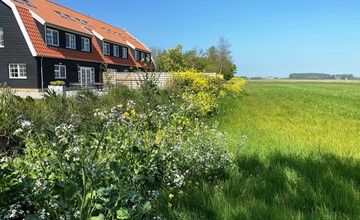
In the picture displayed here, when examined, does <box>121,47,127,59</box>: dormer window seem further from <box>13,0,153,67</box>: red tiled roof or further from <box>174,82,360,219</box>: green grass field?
<box>174,82,360,219</box>: green grass field

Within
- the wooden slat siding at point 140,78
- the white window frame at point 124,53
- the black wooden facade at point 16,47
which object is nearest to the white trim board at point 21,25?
the black wooden facade at point 16,47

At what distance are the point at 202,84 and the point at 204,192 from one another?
10093 mm

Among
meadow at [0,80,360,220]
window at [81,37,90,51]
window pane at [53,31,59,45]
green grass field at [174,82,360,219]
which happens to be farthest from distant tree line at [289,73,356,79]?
meadow at [0,80,360,220]

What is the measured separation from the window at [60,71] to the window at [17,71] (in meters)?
2.37

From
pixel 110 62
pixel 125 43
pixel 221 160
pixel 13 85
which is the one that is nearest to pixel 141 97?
pixel 221 160

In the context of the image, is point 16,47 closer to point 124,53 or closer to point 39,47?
point 39,47

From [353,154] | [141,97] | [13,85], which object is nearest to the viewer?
[353,154]

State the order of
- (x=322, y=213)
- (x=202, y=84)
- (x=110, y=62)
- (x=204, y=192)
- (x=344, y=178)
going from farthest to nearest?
(x=110, y=62) → (x=202, y=84) → (x=344, y=178) → (x=204, y=192) → (x=322, y=213)

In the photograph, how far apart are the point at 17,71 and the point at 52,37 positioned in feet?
12.8

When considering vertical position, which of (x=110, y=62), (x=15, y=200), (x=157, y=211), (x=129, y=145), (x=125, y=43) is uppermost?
(x=125, y=43)

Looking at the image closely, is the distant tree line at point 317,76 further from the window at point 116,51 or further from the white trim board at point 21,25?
the white trim board at point 21,25

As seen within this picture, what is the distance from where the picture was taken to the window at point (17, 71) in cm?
2252

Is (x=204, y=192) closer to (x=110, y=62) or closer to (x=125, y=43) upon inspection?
(x=110, y=62)

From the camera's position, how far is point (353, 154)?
5.06 meters
